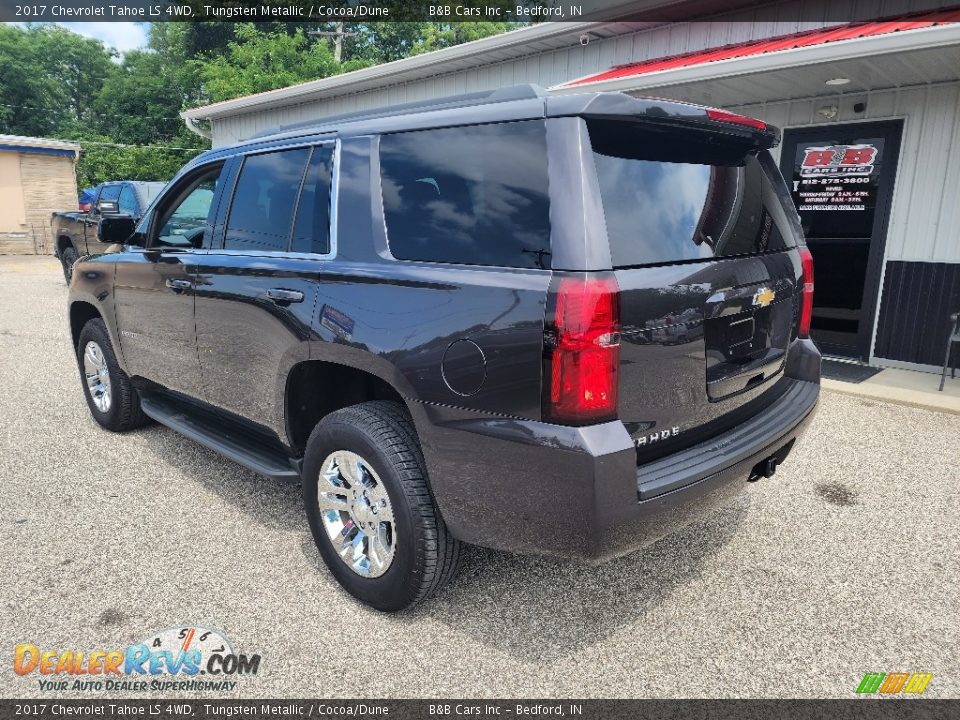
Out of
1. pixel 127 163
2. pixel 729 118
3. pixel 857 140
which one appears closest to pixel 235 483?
pixel 729 118

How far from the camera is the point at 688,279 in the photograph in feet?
7.57

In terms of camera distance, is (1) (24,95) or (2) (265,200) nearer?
(2) (265,200)

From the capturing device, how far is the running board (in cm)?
317

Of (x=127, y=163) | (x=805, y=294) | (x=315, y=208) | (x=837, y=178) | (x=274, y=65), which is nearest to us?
(x=315, y=208)

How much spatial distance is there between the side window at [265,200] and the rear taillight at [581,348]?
62.6 inches

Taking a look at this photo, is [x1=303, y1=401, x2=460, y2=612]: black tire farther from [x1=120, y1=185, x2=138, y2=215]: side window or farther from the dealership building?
[x1=120, y1=185, x2=138, y2=215]: side window

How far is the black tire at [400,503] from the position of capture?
98.3 inches

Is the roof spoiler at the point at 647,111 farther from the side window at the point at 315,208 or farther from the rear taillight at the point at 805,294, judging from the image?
the side window at the point at 315,208

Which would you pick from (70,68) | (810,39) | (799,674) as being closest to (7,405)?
(799,674)

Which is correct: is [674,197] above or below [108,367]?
above

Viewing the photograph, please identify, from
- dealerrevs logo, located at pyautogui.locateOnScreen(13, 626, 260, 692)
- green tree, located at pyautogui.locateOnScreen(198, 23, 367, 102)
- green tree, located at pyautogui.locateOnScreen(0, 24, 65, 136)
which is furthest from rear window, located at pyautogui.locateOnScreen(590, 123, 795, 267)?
green tree, located at pyautogui.locateOnScreen(0, 24, 65, 136)

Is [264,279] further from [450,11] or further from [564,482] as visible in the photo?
[450,11]

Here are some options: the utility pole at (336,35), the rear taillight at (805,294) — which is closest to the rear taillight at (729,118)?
the rear taillight at (805,294)

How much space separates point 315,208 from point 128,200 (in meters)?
13.1
